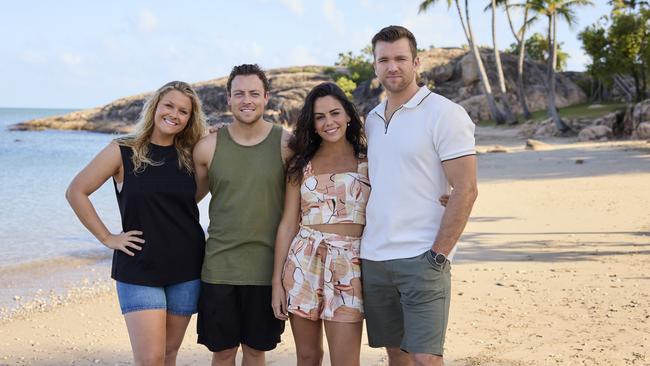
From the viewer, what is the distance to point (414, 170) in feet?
11.4

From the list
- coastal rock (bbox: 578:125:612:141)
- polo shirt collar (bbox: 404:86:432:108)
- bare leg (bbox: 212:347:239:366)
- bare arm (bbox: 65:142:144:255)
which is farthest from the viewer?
coastal rock (bbox: 578:125:612:141)

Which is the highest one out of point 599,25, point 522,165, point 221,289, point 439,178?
point 599,25

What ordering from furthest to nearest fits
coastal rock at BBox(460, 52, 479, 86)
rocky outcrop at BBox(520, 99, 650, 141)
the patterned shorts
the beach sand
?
coastal rock at BBox(460, 52, 479, 86)
rocky outcrop at BBox(520, 99, 650, 141)
the beach sand
the patterned shorts

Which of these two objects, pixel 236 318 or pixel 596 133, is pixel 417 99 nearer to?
pixel 236 318

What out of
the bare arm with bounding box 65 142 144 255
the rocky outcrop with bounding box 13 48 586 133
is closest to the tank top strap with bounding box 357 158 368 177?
the bare arm with bounding box 65 142 144 255

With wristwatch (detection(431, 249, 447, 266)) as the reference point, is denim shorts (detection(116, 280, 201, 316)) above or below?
below

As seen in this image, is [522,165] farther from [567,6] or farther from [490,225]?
[567,6]

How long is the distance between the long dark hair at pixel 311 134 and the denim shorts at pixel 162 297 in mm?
850

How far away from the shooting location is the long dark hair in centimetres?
386

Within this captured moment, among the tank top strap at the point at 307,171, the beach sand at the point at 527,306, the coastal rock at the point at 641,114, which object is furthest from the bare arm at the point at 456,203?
the coastal rock at the point at 641,114

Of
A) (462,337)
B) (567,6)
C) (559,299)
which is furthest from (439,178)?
(567,6)

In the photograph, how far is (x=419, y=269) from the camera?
11.4ft

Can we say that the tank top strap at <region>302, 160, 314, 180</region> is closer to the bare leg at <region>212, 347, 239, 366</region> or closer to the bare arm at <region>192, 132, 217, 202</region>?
the bare arm at <region>192, 132, 217, 202</region>

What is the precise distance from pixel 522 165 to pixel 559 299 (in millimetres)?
13375
